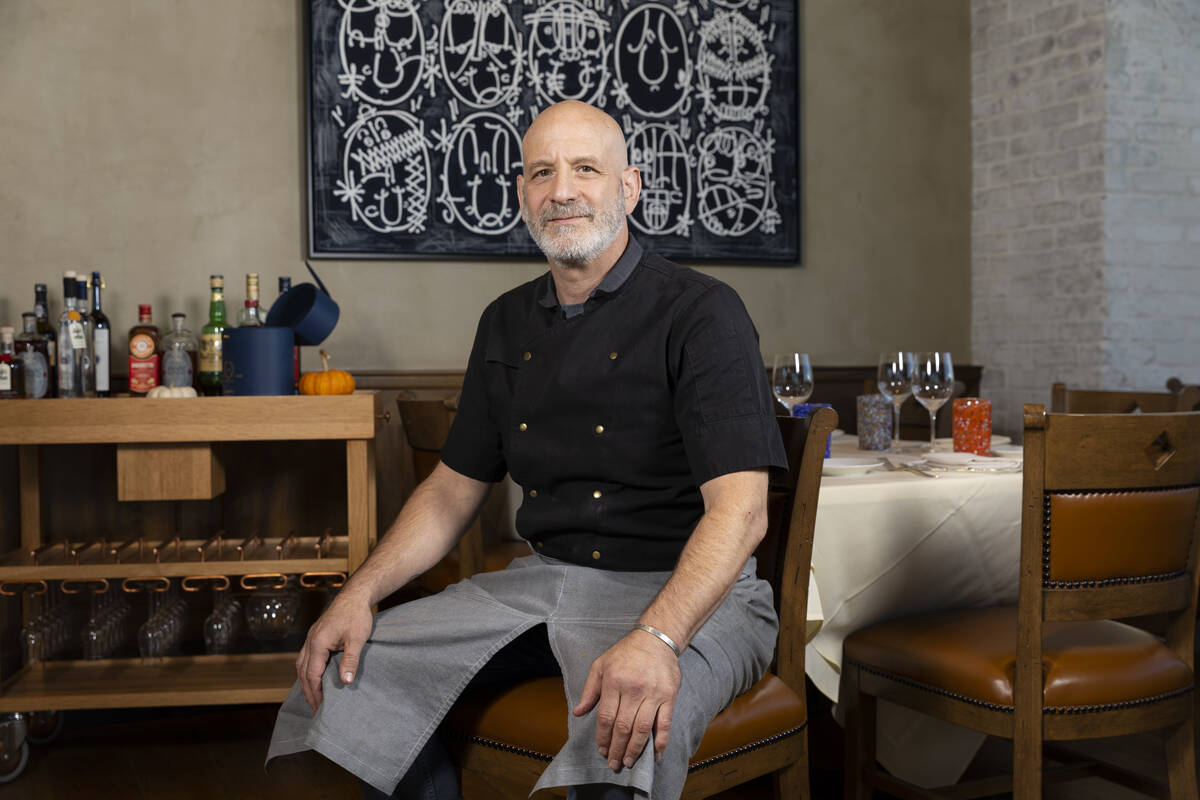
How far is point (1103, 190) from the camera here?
142 inches

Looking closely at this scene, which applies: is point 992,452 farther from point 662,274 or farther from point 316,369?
point 316,369

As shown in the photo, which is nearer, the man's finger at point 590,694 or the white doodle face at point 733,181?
the man's finger at point 590,694

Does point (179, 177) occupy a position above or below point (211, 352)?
above

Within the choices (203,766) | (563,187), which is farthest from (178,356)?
(563,187)

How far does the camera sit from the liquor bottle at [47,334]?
279cm

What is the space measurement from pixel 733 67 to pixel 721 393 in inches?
100

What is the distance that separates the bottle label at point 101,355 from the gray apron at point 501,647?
1.67m

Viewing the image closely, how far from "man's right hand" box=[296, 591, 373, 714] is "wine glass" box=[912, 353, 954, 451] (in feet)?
4.82

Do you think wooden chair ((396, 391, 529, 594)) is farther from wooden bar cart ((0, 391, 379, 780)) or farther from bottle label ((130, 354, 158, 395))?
bottle label ((130, 354, 158, 395))

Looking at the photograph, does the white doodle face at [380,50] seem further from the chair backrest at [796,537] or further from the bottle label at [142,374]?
the chair backrest at [796,537]

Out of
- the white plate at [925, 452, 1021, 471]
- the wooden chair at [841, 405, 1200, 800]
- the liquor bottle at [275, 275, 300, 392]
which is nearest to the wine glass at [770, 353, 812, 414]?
the white plate at [925, 452, 1021, 471]

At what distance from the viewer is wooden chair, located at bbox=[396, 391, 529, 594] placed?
2410 mm

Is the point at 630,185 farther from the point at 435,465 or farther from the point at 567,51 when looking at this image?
the point at 567,51

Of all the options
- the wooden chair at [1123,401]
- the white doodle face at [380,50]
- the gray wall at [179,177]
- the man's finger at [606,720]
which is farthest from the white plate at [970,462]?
the white doodle face at [380,50]
